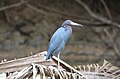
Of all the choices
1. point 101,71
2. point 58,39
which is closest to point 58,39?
point 58,39

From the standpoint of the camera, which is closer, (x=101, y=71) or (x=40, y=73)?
(x=40, y=73)

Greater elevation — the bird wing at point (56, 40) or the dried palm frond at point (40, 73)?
the bird wing at point (56, 40)

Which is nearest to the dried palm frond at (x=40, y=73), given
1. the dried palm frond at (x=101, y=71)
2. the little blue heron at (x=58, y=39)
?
the little blue heron at (x=58, y=39)

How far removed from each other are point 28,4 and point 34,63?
8.33 ft

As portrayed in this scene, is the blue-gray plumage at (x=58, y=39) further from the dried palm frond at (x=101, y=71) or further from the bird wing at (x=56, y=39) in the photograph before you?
the dried palm frond at (x=101, y=71)

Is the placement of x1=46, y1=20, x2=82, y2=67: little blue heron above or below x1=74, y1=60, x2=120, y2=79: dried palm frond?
above

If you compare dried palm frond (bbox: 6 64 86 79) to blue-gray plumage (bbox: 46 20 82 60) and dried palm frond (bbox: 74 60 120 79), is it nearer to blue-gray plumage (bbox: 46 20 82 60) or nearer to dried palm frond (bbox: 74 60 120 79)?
blue-gray plumage (bbox: 46 20 82 60)

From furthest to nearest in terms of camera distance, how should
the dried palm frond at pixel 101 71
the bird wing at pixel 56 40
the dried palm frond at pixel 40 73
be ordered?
the dried palm frond at pixel 101 71 → the bird wing at pixel 56 40 → the dried palm frond at pixel 40 73

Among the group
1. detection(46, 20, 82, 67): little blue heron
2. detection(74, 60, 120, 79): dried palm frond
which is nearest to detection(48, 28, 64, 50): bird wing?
detection(46, 20, 82, 67): little blue heron

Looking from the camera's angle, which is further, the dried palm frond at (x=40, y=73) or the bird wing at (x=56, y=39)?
the bird wing at (x=56, y=39)

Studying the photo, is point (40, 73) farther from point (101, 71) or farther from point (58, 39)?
point (101, 71)

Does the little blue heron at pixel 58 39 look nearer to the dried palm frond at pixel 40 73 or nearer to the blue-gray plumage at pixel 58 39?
the blue-gray plumage at pixel 58 39

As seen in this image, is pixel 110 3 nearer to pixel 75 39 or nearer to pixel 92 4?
pixel 92 4

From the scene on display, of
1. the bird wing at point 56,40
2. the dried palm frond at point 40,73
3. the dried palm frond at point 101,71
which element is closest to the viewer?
the dried palm frond at point 40,73
